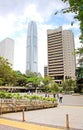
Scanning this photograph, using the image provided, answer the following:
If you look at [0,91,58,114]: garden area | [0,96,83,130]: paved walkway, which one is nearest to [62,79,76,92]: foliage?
[0,91,58,114]: garden area

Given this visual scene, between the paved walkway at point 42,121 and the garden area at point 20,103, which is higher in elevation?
the garden area at point 20,103

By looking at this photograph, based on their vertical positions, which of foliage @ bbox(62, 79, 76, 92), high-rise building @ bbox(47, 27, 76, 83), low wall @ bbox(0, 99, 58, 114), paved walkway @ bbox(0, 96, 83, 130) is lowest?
paved walkway @ bbox(0, 96, 83, 130)

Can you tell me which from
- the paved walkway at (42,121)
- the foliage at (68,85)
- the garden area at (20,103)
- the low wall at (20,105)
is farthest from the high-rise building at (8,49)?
the paved walkway at (42,121)

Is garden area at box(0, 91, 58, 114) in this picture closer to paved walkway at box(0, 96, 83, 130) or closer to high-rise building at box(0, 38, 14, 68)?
paved walkway at box(0, 96, 83, 130)

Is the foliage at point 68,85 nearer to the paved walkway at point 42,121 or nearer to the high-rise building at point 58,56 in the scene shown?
the high-rise building at point 58,56

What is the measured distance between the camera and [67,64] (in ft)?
515

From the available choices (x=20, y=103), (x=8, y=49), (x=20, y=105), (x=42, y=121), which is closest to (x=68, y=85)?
(x=20, y=103)

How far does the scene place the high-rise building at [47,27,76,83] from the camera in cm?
15194

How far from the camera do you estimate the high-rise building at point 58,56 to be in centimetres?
15194

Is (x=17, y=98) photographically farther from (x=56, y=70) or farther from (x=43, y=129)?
(x=56, y=70)

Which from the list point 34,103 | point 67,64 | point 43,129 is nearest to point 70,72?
point 67,64

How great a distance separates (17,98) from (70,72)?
441 feet

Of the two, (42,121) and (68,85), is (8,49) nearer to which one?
(68,85)

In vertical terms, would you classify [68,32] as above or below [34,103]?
above
